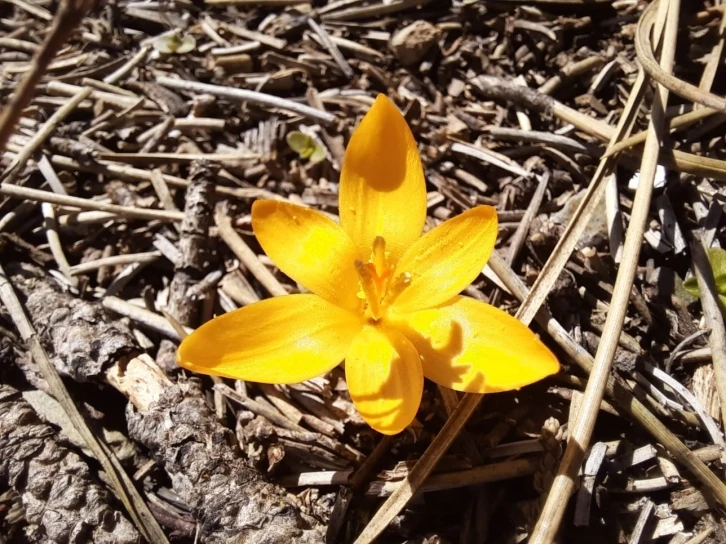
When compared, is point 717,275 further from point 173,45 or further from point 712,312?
point 173,45

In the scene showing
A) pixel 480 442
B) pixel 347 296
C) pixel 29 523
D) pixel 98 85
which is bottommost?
pixel 29 523

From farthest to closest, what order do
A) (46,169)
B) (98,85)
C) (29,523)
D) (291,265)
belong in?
(98,85) < (46,169) < (291,265) < (29,523)

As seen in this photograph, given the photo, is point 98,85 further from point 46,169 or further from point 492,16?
point 492,16

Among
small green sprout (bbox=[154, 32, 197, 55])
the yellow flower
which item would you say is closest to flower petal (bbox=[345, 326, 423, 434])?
the yellow flower

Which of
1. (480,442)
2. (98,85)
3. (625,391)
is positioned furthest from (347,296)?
(98,85)

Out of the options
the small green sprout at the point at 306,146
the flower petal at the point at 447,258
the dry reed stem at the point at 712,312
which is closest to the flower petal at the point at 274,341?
the flower petal at the point at 447,258

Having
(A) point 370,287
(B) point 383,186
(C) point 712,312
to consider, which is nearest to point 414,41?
(B) point 383,186
